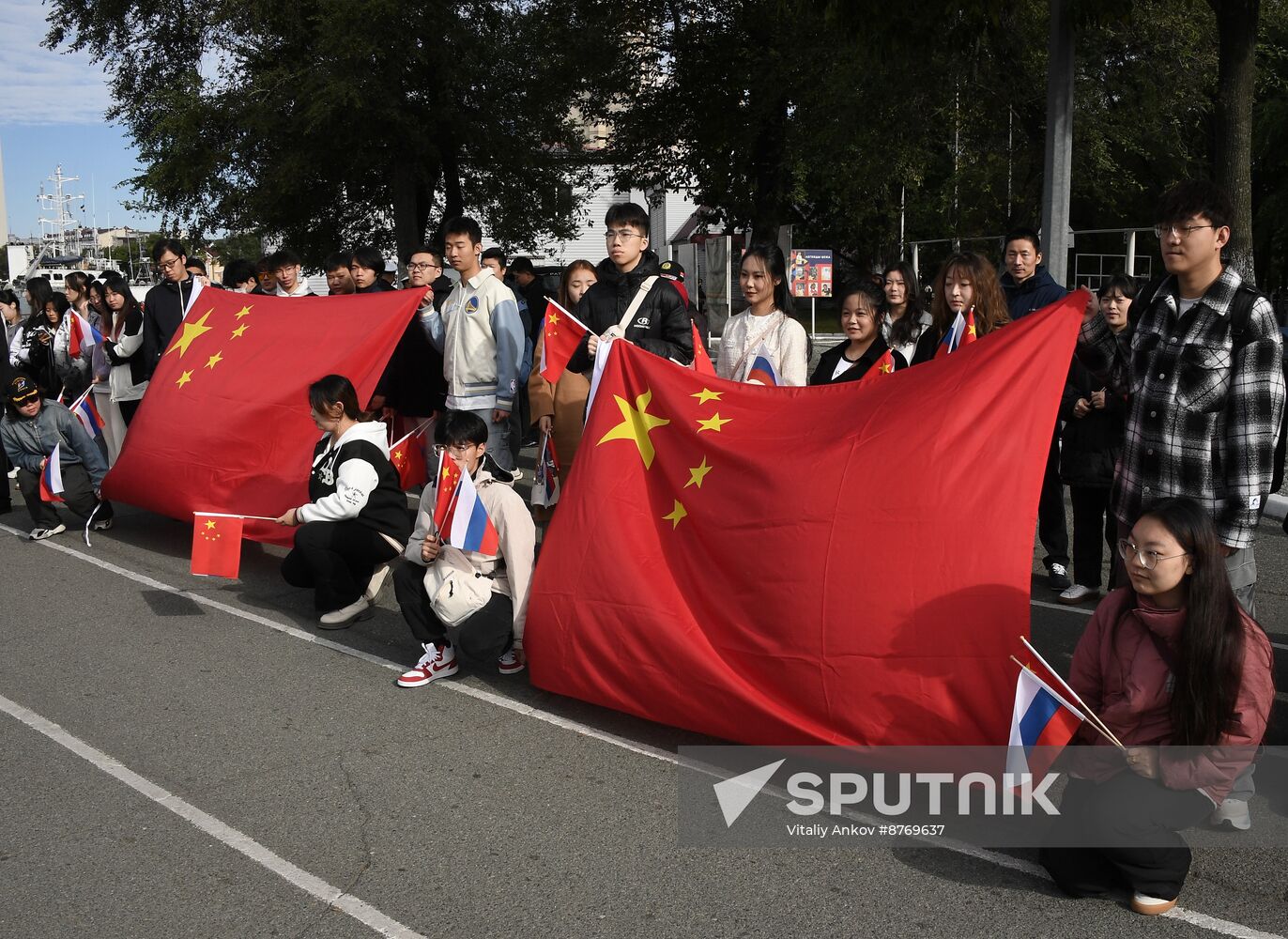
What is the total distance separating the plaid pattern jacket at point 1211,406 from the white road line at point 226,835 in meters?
2.77

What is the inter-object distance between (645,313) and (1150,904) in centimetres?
371

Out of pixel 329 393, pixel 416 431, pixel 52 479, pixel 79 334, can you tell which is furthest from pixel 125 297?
pixel 329 393

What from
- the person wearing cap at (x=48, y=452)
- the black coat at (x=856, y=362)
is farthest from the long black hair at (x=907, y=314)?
the person wearing cap at (x=48, y=452)

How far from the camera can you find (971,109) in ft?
55.0

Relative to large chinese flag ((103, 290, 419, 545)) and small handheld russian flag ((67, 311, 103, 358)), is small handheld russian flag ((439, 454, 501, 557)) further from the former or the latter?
small handheld russian flag ((67, 311, 103, 358))

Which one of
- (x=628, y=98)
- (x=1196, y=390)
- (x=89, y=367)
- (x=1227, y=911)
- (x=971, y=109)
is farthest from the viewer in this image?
(x=628, y=98)

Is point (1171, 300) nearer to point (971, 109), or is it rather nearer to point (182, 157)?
point (971, 109)

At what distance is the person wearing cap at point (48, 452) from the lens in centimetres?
823

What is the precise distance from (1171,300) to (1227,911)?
6.28 feet

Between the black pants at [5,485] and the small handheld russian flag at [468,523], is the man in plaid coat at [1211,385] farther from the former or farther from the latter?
the black pants at [5,485]

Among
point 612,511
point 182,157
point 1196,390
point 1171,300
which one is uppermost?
point 182,157

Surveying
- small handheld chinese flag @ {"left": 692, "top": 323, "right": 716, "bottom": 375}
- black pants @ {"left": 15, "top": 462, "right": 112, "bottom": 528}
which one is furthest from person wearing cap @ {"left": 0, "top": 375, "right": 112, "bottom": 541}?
small handheld chinese flag @ {"left": 692, "top": 323, "right": 716, "bottom": 375}

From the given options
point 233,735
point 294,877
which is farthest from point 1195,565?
point 233,735

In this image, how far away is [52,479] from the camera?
8125mm
